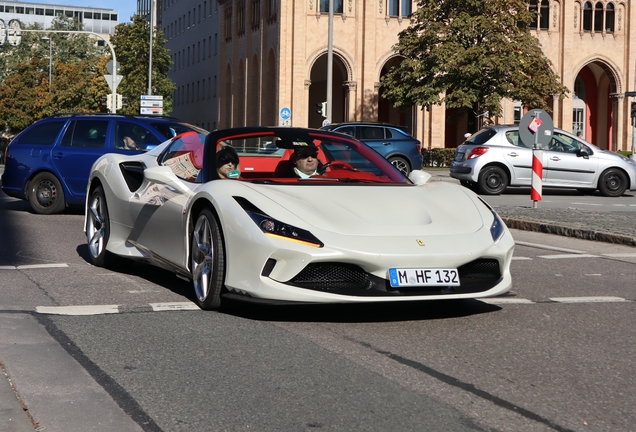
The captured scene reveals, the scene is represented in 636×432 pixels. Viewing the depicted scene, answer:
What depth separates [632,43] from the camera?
210 feet

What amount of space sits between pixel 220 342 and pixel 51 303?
191 cm

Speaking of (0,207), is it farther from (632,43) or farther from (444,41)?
(632,43)

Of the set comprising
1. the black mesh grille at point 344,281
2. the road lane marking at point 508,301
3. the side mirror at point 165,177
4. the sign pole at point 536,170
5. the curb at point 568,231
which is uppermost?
the sign pole at point 536,170

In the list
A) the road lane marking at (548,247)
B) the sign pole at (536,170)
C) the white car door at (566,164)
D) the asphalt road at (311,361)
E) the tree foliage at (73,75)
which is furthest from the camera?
the tree foliage at (73,75)

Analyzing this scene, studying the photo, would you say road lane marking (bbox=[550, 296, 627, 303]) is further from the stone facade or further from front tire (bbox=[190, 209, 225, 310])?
the stone facade

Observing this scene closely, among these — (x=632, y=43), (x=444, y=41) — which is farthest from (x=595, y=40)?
(x=444, y=41)

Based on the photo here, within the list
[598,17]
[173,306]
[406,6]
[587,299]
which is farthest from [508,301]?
[598,17]

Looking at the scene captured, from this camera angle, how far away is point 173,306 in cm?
728

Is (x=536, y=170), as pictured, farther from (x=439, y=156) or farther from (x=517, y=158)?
(x=439, y=156)

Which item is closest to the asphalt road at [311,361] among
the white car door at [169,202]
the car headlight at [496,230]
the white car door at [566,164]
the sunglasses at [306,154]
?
the white car door at [169,202]

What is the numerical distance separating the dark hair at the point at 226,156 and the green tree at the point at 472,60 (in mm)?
39499

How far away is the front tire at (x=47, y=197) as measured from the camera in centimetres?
1647

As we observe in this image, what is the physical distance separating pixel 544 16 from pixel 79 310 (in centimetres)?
6024

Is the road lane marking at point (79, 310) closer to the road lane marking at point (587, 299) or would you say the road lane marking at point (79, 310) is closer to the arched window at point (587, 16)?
the road lane marking at point (587, 299)
